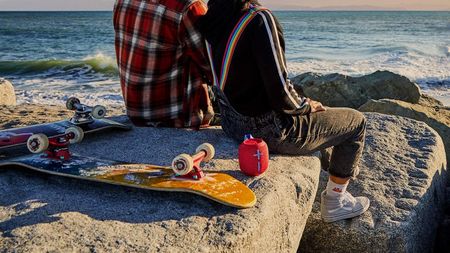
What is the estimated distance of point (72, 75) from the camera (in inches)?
593

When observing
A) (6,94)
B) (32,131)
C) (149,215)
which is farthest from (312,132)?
(6,94)

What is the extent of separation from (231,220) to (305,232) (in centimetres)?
111

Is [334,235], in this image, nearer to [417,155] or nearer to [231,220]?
[231,220]

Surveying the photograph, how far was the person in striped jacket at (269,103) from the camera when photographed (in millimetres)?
2691

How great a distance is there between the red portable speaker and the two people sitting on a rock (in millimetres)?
261

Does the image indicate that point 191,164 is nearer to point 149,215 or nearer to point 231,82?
point 149,215

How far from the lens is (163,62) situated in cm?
361

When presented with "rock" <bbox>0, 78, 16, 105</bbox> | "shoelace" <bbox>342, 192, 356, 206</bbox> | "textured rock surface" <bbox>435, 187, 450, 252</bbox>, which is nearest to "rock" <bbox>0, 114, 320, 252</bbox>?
"shoelace" <bbox>342, 192, 356, 206</bbox>

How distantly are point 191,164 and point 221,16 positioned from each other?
0.92 meters

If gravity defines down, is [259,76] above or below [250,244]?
above

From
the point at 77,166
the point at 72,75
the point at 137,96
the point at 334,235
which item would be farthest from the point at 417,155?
the point at 72,75

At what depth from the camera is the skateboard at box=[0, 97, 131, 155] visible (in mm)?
3121

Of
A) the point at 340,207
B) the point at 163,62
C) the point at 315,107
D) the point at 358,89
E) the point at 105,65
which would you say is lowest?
the point at 105,65

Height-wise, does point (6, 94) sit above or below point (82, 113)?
below
